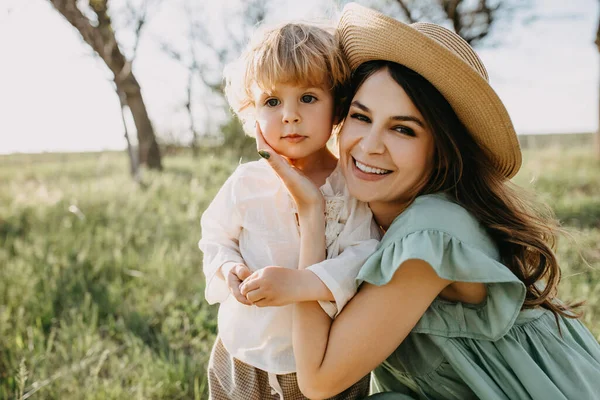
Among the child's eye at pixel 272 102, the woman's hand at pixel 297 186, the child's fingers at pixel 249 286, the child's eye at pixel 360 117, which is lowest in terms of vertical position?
the child's fingers at pixel 249 286

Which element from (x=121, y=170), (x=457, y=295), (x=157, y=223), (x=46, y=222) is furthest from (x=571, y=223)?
(x=121, y=170)

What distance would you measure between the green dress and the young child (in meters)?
0.23

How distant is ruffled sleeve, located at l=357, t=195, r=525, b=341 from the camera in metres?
1.67

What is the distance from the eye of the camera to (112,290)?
3.79 metres

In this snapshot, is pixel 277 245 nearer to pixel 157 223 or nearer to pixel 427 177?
pixel 427 177

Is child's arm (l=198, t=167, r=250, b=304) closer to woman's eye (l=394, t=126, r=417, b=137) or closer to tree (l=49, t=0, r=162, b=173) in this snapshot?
woman's eye (l=394, t=126, r=417, b=137)

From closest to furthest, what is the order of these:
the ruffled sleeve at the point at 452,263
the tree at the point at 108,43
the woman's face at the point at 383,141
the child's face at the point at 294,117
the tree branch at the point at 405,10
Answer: the ruffled sleeve at the point at 452,263, the woman's face at the point at 383,141, the child's face at the point at 294,117, the tree at the point at 108,43, the tree branch at the point at 405,10

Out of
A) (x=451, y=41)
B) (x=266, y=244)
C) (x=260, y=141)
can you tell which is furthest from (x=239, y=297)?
(x=451, y=41)

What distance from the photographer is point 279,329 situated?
1.93 meters

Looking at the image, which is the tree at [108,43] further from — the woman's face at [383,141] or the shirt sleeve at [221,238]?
the woman's face at [383,141]

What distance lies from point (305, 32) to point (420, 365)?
1.28 metres

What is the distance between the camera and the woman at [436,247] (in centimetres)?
174

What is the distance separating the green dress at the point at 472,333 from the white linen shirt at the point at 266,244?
0.49 feet

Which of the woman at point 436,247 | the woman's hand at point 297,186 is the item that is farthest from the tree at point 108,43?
the woman at point 436,247
